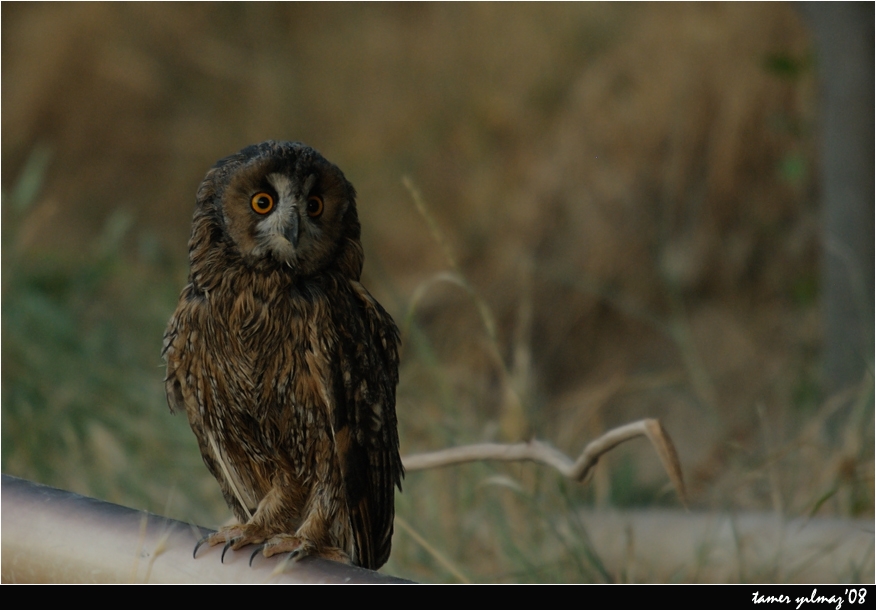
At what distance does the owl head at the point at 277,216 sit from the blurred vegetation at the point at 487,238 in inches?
10.5

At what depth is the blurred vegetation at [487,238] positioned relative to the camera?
2.50 m

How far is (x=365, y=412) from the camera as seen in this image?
4.05 ft

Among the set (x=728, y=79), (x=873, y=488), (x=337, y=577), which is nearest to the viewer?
(x=337, y=577)

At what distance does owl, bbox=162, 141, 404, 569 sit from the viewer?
3.50 feet

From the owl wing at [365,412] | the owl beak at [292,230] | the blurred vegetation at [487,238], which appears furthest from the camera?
the blurred vegetation at [487,238]

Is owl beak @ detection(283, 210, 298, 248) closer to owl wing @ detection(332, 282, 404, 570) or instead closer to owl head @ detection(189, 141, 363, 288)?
owl head @ detection(189, 141, 363, 288)

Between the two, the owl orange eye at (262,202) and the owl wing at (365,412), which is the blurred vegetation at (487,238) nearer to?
the owl wing at (365,412)

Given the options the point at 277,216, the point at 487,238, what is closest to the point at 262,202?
the point at 277,216

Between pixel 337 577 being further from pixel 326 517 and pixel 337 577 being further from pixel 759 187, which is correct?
pixel 759 187

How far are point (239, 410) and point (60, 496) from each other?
0.75 feet

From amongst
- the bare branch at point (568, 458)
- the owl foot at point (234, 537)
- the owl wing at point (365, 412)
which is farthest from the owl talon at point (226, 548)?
the bare branch at point (568, 458)

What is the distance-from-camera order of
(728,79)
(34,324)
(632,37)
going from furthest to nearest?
(632,37), (728,79), (34,324)

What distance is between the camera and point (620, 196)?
4426mm
